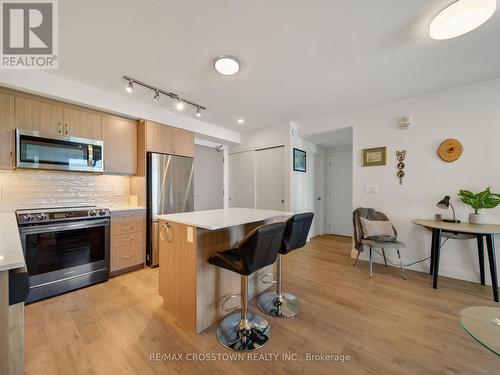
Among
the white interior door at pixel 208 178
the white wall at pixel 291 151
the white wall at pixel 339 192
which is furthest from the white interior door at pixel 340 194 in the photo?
the white interior door at pixel 208 178

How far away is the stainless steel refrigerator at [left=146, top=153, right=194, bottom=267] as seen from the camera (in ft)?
10.2

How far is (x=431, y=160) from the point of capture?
113 inches

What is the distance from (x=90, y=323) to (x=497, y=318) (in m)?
2.87

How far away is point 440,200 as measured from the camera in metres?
2.81

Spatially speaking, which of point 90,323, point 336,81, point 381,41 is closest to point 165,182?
point 90,323

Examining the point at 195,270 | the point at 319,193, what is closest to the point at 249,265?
the point at 195,270

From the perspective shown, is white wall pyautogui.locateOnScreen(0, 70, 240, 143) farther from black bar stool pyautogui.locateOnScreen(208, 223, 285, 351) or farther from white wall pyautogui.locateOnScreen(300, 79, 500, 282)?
white wall pyautogui.locateOnScreen(300, 79, 500, 282)

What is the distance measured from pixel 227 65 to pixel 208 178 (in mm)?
2980

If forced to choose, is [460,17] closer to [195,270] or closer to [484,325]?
[484,325]

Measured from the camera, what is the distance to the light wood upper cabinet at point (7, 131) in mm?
2145

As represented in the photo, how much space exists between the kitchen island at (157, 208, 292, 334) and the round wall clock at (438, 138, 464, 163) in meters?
2.79

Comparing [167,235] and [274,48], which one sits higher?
[274,48]

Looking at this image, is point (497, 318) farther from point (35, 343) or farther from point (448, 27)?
point (35, 343)

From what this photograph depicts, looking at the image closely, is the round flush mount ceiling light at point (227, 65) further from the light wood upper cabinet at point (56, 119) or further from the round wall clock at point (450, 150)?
the round wall clock at point (450, 150)
